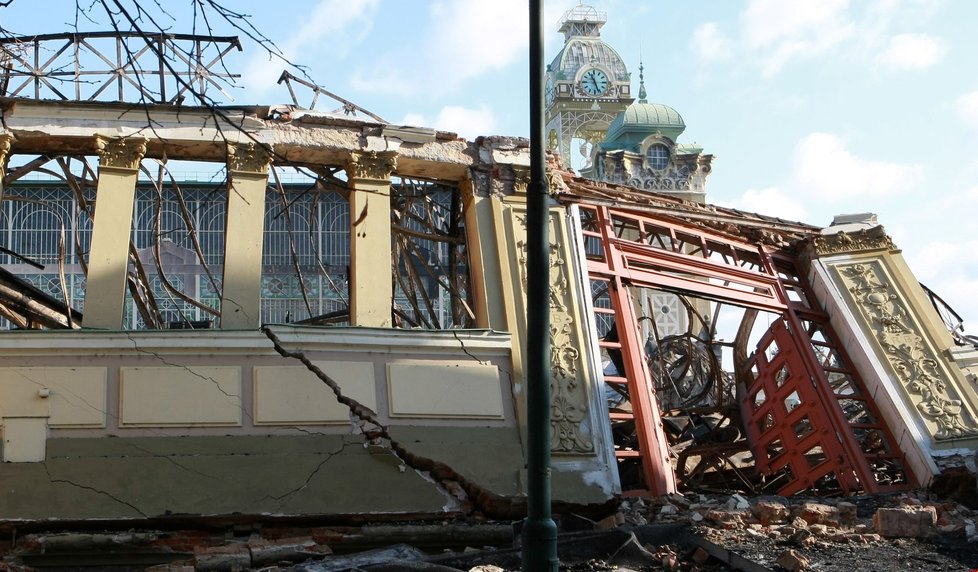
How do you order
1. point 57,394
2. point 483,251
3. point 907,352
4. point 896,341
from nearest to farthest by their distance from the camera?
point 57,394
point 483,251
point 907,352
point 896,341

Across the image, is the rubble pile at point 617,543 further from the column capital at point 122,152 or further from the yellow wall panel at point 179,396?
the column capital at point 122,152

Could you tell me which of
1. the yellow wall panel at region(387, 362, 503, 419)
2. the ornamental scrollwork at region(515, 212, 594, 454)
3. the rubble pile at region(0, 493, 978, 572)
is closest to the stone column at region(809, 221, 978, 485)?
the rubble pile at region(0, 493, 978, 572)

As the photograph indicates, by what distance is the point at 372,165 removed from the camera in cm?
1387

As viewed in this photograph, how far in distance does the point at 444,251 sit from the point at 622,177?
17.3m

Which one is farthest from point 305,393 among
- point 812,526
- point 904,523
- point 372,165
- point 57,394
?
point 904,523

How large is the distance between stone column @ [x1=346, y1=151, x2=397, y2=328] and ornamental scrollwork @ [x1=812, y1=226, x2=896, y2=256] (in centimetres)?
587

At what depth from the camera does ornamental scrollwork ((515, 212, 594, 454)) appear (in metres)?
12.9

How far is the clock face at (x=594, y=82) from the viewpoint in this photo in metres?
57.9

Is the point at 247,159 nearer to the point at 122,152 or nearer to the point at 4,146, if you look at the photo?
the point at 122,152

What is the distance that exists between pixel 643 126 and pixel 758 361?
3680cm

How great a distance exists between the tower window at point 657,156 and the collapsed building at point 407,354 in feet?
113

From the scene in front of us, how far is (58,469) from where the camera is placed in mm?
11438

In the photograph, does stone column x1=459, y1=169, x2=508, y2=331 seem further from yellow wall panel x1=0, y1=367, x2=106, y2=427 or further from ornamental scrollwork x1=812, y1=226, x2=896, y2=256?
ornamental scrollwork x1=812, y1=226, x2=896, y2=256

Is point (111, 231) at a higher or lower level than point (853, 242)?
lower
